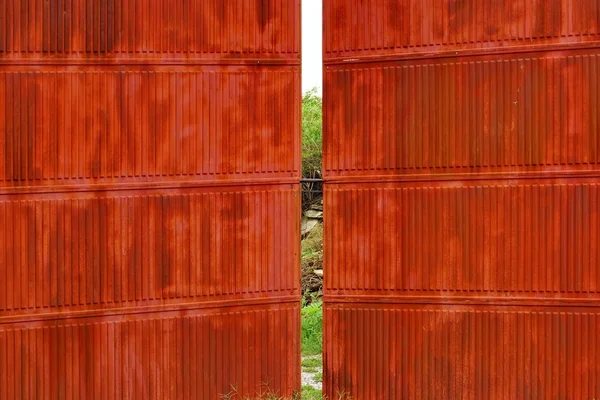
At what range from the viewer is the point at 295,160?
6.10 metres

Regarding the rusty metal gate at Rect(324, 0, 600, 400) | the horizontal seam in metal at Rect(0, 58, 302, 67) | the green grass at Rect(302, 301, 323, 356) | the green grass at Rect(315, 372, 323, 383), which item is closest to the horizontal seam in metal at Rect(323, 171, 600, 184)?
the rusty metal gate at Rect(324, 0, 600, 400)

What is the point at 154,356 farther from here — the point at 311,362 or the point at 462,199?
the point at 462,199

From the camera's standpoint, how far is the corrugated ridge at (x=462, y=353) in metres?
5.82

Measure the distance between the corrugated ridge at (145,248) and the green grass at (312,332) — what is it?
9.35 ft

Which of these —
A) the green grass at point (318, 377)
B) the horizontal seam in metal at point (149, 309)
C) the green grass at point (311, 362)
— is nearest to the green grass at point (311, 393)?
the green grass at point (318, 377)

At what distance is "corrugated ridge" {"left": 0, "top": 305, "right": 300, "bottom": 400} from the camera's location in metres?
5.80

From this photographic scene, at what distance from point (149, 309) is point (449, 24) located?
328 centimetres

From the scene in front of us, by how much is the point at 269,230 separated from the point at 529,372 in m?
2.34

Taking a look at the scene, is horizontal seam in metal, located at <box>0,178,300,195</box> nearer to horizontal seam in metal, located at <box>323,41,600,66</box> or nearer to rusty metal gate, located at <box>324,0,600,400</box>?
rusty metal gate, located at <box>324,0,600,400</box>

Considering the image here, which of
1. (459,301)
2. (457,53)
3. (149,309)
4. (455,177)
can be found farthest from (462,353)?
(149,309)

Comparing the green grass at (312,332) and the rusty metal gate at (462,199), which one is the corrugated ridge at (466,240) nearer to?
the rusty metal gate at (462,199)

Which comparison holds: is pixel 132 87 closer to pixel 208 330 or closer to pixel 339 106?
pixel 339 106

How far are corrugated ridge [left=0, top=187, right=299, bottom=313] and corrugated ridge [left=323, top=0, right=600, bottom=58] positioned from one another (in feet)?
4.62

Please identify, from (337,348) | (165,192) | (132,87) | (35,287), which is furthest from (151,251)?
(337,348)
